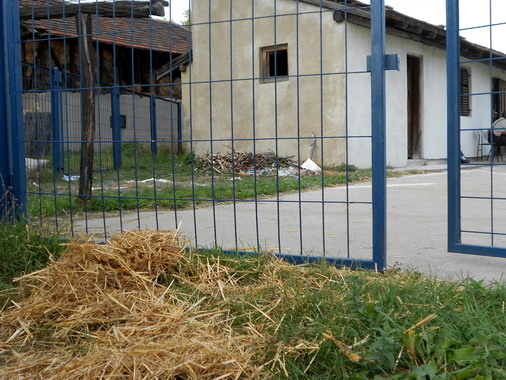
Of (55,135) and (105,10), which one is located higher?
(105,10)

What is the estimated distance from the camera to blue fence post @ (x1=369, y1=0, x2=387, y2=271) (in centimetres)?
328

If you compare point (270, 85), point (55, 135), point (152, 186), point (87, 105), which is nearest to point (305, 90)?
point (270, 85)

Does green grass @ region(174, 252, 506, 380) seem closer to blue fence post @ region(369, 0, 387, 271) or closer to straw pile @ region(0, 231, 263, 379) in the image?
straw pile @ region(0, 231, 263, 379)

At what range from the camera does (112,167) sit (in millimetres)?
11727

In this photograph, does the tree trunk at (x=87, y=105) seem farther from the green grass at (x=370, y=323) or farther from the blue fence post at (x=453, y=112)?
the blue fence post at (x=453, y=112)

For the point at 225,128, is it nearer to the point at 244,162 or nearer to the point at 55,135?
the point at 244,162

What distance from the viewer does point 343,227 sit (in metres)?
5.18

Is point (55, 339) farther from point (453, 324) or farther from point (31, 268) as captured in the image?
point (453, 324)

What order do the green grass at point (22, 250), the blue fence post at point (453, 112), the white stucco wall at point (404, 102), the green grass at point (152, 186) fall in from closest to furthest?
the green grass at point (22, 250) < the blue fence post at point (453, 112) < the green grass at point (152, 186) < the white stucco wall at point (404, 102)

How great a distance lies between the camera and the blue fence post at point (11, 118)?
4.46 m

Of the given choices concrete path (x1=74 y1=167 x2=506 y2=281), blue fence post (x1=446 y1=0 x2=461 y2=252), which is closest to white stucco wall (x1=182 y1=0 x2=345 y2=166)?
concrete path (x1=74 y1=167 x2=506 y2=281)

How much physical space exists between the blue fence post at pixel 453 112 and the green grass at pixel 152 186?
0.79 m

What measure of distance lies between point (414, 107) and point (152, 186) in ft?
28.6

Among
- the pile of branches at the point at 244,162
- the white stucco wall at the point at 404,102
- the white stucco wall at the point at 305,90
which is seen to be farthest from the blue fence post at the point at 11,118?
the white stucco wall at the point at 404,102
